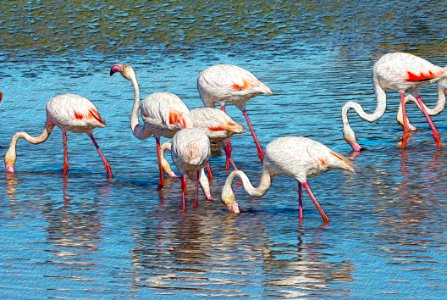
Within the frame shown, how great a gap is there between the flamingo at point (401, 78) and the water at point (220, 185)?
264 mm

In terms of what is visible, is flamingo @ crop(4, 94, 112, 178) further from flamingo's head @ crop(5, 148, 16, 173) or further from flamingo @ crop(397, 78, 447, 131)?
flamingo @ crop(397, 78, 447, 131)

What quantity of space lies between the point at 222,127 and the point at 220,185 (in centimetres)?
61

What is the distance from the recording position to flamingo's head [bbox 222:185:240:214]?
30.1ft

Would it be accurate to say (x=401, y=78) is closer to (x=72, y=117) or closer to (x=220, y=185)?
(x=220, y=185)

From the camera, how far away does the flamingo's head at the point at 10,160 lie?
11.4 m

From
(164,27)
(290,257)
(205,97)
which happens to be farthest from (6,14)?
(290,257)

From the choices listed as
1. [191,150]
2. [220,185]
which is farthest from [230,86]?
[191,150]

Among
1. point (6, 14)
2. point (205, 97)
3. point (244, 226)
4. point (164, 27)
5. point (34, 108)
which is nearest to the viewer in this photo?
point (244, 226)

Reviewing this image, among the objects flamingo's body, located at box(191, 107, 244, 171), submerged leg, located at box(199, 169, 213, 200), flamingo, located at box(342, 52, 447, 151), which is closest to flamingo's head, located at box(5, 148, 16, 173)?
flamingo's body, located at box(191, 107, 244, 171)

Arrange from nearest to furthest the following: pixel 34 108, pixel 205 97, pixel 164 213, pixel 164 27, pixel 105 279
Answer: pixel 105 279
pixel 164 213
pixel 205 97
pixel 34 108
pixel 164 27

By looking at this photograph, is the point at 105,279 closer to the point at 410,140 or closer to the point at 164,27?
the point at 410,140

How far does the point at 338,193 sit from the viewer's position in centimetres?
987

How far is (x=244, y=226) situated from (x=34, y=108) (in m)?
6.23

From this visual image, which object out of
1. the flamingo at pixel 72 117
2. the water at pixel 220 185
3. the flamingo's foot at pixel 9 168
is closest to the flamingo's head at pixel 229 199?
the water at pixel 220 185
